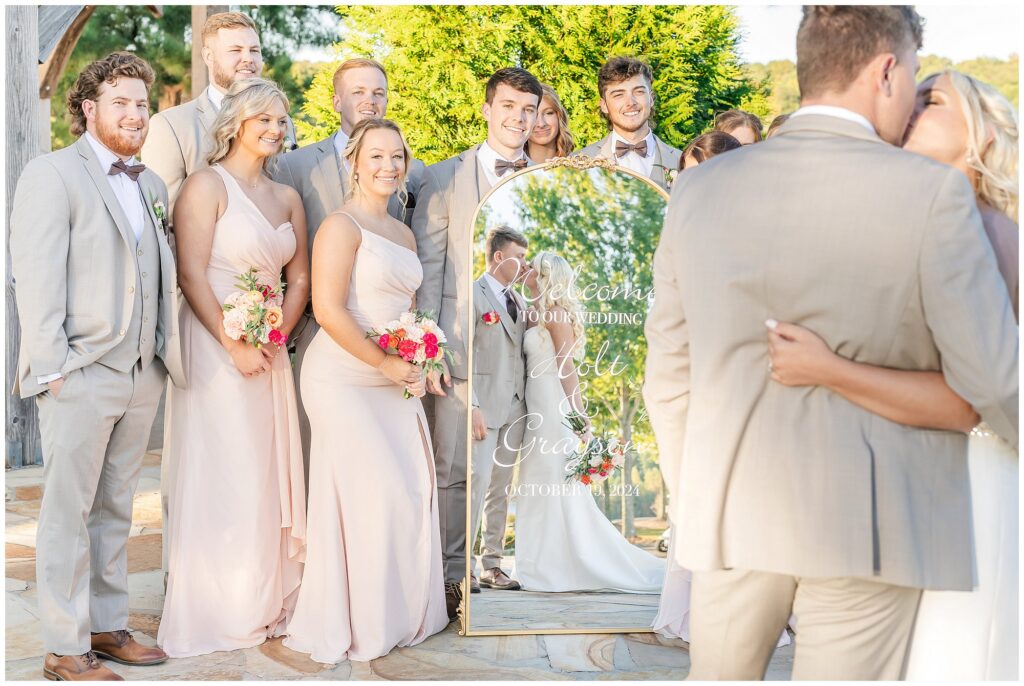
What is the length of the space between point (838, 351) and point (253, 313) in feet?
8.99

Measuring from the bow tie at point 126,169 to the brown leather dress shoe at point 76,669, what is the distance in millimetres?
1894

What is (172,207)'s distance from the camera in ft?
15.3

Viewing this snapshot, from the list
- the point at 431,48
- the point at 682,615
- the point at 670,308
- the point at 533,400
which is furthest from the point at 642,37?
the point at 670,308

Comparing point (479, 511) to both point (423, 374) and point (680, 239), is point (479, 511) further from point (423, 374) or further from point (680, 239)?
Result: point (680, 239)

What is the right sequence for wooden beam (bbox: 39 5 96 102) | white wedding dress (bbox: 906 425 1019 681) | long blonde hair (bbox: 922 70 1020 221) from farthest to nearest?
1. wooden beam (bbox: 39 5 96 102)
2. long blonde hair (bbox: 922 70 1020 221)
3. white wedding dress (bbox: 906 425 1019 681)

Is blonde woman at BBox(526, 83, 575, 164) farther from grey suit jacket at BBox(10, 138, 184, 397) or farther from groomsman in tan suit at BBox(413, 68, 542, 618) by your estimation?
grey suit jacket at BBox(10, 138, 184, 397)

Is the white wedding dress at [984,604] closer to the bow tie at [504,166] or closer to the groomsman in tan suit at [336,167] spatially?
the bow tie at [504,166]

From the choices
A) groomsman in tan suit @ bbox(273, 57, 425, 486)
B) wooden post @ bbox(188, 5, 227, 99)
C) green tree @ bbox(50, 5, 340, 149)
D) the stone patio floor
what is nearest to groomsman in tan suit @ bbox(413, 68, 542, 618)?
groomsman in tan suit @ bbox(273, 57, 425, 486)

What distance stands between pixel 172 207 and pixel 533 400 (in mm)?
1894

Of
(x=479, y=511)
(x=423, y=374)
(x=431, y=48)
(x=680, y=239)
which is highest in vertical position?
(x=431, y=48)

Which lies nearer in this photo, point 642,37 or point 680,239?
point 680,239

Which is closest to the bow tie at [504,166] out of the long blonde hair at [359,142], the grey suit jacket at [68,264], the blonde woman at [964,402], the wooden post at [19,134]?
the long blonde hair at [359,142]

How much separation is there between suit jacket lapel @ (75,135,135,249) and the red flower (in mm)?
1161

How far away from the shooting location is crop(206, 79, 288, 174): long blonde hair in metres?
4.41
